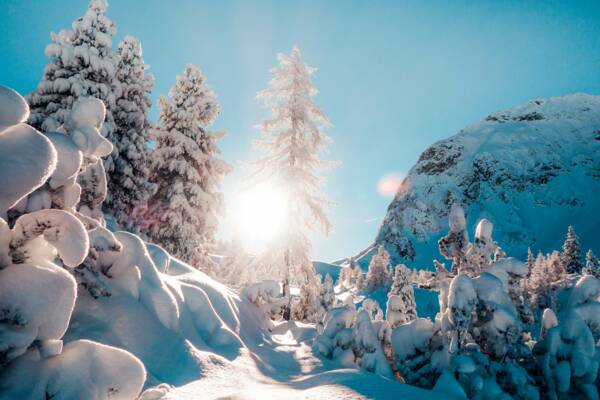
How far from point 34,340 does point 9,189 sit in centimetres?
97

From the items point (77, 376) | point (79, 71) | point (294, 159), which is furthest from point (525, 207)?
point (77, 376)

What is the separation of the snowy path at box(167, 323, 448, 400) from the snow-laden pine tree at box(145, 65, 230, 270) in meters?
8.87

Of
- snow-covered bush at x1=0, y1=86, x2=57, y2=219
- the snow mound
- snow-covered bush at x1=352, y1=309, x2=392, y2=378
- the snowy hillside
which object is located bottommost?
snow-covered bush at x1=352, y1=309, x2=392, y2=378

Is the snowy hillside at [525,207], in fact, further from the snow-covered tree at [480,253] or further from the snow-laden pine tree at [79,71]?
the snow-laden pine tree at [79,71]

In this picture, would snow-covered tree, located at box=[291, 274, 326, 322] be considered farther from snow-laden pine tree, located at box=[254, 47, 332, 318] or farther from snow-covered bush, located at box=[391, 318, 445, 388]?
snow-covered bush, located at box=[391, 318, 445, 388]

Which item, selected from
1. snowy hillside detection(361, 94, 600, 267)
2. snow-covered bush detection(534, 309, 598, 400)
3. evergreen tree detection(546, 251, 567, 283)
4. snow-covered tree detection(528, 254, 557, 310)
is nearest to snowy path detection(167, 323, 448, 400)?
snow-covered bush detection(534, 309, 598, 400)

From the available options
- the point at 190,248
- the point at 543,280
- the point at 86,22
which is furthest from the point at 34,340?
the point at 543,280

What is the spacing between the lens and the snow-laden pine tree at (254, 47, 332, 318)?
1459 centimetres

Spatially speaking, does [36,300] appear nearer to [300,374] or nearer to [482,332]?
[300,374]

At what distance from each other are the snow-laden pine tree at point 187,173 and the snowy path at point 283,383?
8.87 metres

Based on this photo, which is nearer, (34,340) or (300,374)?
(34,340)

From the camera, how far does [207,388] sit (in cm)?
352

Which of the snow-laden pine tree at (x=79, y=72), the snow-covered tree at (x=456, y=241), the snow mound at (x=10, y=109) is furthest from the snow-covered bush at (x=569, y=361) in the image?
the snow-laden pine tree at (x=79, y=72)

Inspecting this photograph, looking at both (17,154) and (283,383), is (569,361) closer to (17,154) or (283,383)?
(283,383)
